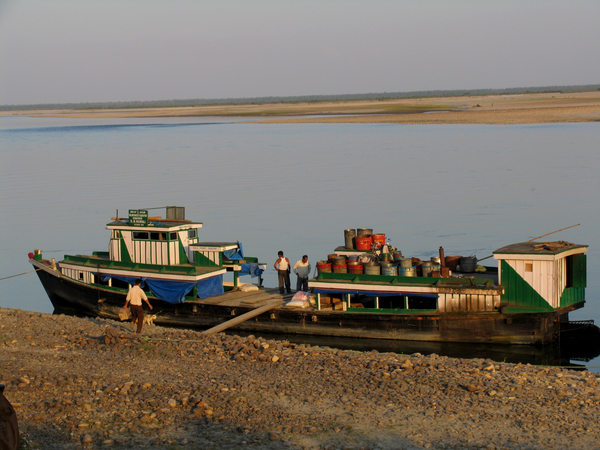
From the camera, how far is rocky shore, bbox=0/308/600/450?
13961 mm

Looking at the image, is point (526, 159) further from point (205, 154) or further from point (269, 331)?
point (269, 331)

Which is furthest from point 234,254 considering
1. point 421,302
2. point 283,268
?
point 421,302

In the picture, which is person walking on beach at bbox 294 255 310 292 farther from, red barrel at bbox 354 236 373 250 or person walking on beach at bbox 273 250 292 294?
red barrel at bbox 354 236 373 250

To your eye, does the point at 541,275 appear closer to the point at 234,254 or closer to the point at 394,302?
the point at 394,302

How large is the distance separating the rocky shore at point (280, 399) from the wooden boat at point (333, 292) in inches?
165

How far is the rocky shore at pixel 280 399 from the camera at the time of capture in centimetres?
1396

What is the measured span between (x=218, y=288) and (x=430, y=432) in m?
15.7

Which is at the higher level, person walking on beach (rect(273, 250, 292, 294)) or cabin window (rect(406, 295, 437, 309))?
person walking on beach (rect(273, 250, 292, 294))

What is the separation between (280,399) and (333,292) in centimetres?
980

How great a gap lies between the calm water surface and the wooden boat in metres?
2.30

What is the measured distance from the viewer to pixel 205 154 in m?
84.0

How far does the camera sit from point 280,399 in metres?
16.1

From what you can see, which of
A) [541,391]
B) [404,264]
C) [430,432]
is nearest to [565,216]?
[404,264]

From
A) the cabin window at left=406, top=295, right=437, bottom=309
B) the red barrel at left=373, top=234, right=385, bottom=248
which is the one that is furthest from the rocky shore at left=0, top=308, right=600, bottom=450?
the red barrel at left=373, top=234, right=385, bottom=248
